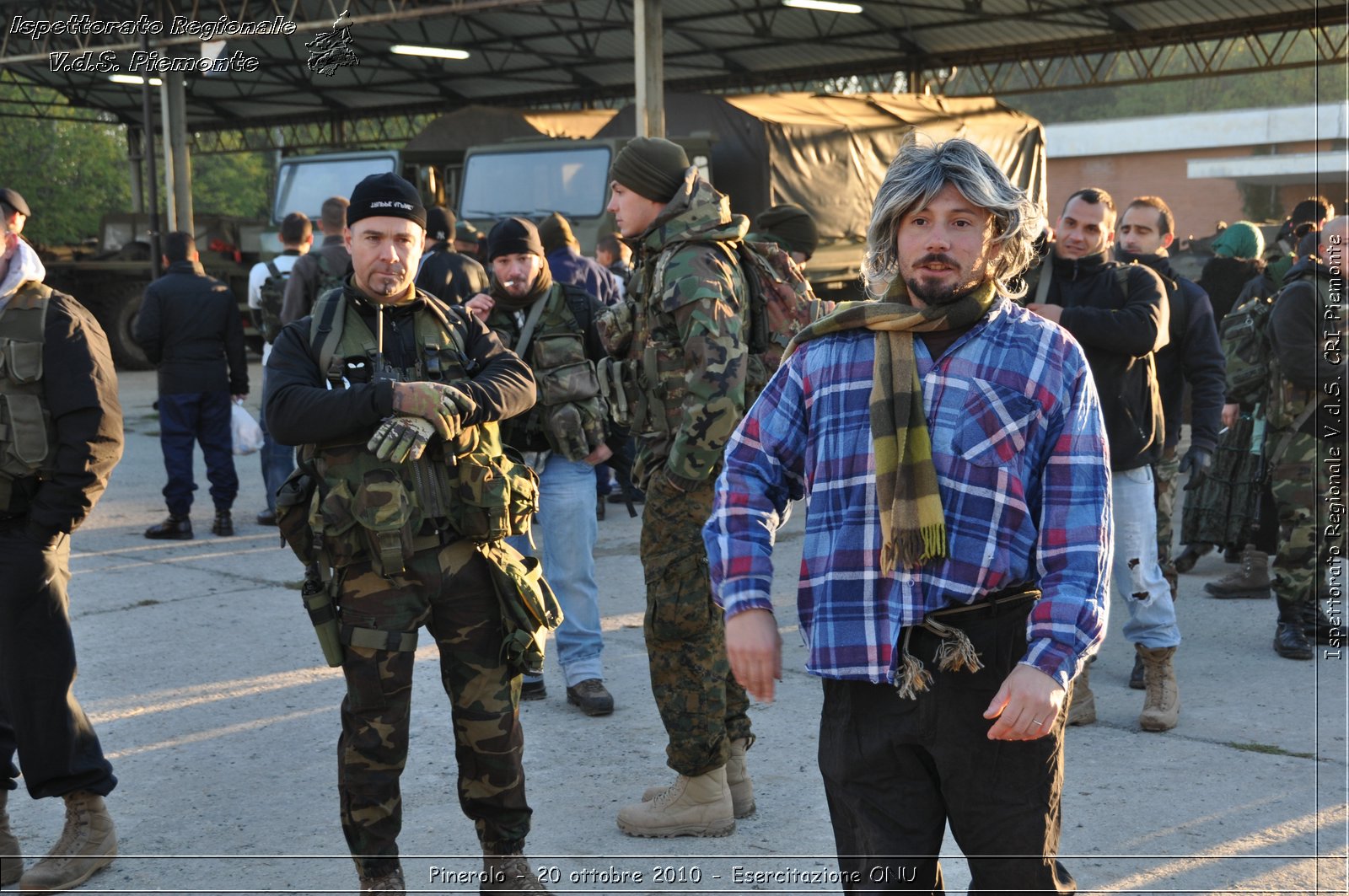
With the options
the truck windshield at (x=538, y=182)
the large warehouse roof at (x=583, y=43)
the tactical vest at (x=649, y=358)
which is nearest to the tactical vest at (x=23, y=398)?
the tactical vest at (x=649, y=358)

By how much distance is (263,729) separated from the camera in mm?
5039

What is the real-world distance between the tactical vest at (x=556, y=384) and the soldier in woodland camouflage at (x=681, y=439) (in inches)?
41.4

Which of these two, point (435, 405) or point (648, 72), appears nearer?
point (435, 405)

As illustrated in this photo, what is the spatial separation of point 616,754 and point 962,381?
9.13ft

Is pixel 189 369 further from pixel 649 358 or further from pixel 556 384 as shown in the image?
pixel 649 358

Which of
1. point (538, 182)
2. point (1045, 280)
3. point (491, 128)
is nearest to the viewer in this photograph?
point (1045, 280)

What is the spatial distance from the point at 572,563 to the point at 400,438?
2165 mm

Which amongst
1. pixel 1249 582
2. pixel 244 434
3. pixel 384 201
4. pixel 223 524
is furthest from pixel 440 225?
pixel 1249 582

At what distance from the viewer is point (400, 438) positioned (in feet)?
10.6

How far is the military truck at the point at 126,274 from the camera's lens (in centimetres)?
2014

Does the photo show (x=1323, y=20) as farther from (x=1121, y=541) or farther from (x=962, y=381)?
(x=962, y=381)

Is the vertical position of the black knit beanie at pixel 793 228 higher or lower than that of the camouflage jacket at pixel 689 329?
higher

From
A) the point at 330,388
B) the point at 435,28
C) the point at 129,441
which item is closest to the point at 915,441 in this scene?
the point at 330,388

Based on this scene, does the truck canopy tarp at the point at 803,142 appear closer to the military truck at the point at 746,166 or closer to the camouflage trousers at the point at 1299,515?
the military truck at the point at 746,166
